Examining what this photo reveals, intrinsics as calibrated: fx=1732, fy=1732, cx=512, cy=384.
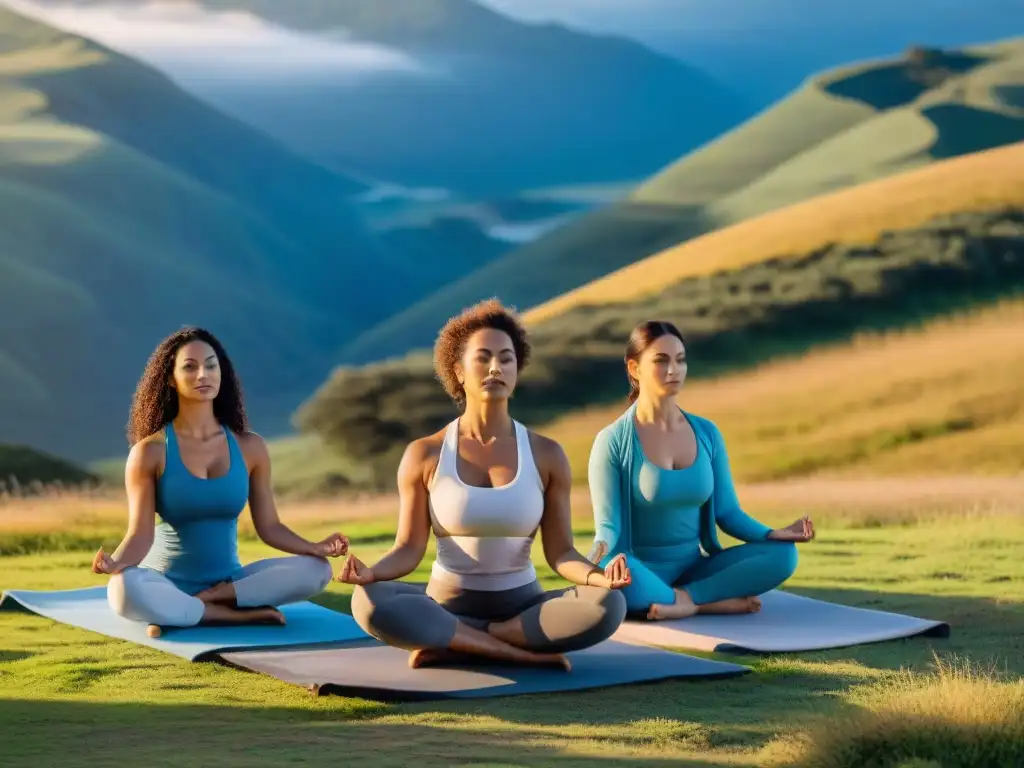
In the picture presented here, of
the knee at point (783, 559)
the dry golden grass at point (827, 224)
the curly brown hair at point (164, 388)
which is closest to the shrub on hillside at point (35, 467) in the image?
the dry golden grass at point (827, 224)

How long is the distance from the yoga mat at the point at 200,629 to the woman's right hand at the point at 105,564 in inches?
13.8

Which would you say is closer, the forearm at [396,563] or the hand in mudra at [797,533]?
the forearm at [396,563]

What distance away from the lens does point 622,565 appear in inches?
253

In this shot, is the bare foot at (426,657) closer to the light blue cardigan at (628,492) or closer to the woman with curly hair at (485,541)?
the woman with curly hair at (485,541)

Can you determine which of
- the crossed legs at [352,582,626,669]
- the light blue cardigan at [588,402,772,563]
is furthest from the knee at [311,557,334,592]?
the crossed legs at [352,582,626,669]

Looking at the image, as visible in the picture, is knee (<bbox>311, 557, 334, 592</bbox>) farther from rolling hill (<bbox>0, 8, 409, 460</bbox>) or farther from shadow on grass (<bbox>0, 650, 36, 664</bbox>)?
rolling hill (<bbox>0, 8, 409, 460</bbox>)

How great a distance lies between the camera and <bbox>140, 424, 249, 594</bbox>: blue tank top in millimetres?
8094

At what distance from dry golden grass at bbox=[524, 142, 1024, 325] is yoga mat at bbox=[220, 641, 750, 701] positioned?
1413cm

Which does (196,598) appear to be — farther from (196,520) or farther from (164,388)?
(164,388)

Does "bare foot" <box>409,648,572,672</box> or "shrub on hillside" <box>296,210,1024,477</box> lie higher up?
"shrub on hillside" <box>296,210,1024,477</box>

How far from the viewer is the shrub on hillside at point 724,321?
19.7 metres

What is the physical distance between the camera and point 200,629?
7.99 metres

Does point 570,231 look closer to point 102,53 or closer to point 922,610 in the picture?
point 102,53

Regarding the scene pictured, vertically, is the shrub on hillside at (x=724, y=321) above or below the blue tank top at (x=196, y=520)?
above
